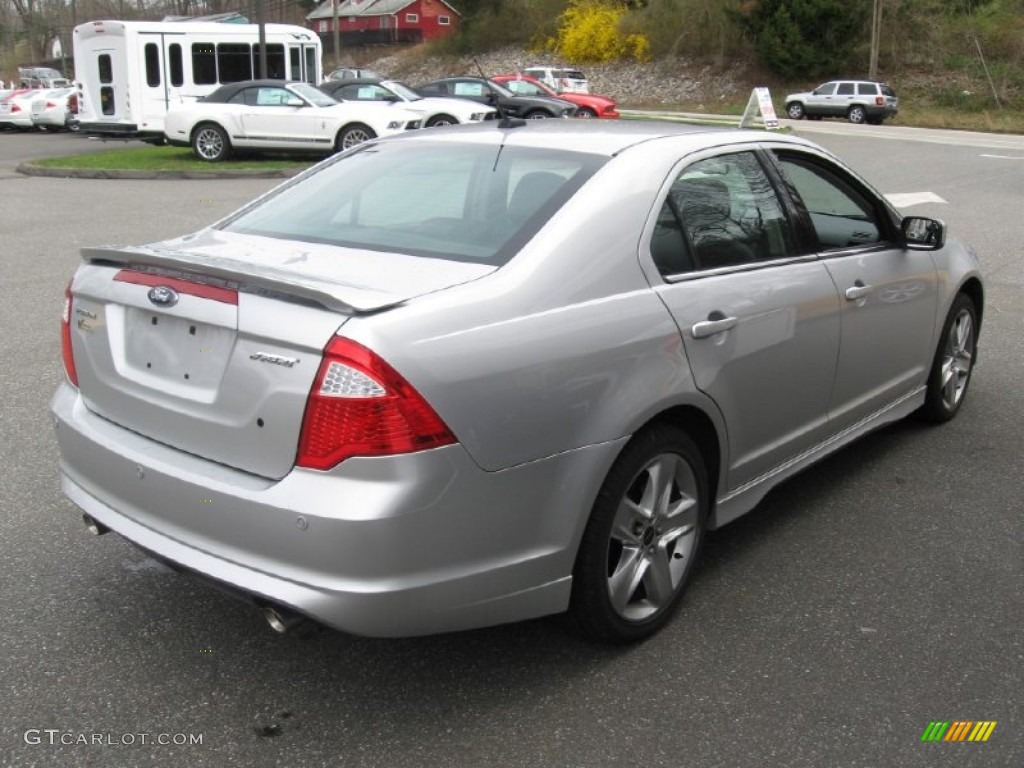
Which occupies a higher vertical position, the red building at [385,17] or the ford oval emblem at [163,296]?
the red building at [385,17]

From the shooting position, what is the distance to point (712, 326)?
136 inches

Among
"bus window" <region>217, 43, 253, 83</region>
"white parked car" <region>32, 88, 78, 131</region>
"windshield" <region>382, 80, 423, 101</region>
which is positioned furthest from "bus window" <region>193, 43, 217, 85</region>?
"white parked car" <region>32, 88, 78, 131</region>

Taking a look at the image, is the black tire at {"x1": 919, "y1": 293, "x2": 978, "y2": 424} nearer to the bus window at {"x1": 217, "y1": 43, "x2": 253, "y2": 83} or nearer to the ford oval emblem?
the ford oval emblem

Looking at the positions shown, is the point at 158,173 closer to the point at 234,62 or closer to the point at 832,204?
the point at 234,62

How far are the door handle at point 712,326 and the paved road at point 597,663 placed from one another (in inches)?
37.4

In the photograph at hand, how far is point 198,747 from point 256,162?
60.5 feet

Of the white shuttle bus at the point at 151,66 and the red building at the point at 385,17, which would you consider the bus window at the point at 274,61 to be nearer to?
the white shuttle bus at the point at 151,66

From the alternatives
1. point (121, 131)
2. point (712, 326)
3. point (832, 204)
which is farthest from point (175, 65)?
point (712, 326)

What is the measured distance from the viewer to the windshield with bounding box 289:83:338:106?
20.0m

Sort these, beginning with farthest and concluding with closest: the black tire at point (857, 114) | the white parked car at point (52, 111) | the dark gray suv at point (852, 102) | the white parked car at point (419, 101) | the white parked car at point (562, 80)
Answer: the black tire at point (857, 114), the white parked car at point (562, 80), the dark gray suv at point (852, 102), the white parked car at point (52, 111), the white parked car at point (419, 101)

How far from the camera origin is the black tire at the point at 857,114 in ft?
135

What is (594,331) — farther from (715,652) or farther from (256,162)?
(256,162)

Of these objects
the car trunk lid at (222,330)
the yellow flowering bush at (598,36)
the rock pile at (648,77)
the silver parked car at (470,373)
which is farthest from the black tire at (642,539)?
the yellow flowering bush at (598,36)

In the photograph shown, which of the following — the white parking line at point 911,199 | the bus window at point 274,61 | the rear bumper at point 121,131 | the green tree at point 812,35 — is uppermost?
the green tree at point 812,35
